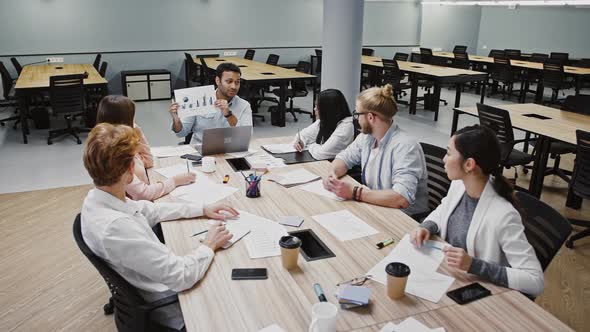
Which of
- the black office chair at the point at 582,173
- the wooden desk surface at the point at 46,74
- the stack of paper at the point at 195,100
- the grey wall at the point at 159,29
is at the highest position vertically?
the grey wall at the point at 159,29

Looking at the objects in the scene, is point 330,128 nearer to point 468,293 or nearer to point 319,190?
point 319,190

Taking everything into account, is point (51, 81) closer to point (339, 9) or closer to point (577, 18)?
point (339, 9)

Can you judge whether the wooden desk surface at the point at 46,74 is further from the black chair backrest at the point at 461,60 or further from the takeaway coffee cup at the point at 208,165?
the black chair backrest at the point at 461,60

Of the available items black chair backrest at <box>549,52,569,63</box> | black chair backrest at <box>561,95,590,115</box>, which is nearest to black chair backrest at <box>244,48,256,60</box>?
black chair backrest at <box>561,95,590,115</box>

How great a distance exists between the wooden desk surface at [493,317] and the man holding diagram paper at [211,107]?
243 cm

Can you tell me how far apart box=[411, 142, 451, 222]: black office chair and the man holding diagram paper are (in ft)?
5.32

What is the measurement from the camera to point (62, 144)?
6.38 m

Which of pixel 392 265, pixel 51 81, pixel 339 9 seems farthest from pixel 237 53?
pixel 392 265

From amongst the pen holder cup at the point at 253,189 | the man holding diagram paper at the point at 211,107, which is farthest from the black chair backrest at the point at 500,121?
the pen holder cup at the point at 253,189

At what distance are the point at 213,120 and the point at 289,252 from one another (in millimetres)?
2407

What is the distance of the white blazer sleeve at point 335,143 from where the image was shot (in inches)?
131

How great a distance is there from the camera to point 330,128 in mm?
3494

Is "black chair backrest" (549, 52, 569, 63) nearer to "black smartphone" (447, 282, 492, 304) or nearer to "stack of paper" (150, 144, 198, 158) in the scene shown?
"stack of paper" (150, 144, 198, 158)

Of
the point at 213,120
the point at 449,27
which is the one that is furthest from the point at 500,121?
the point at 449,27
